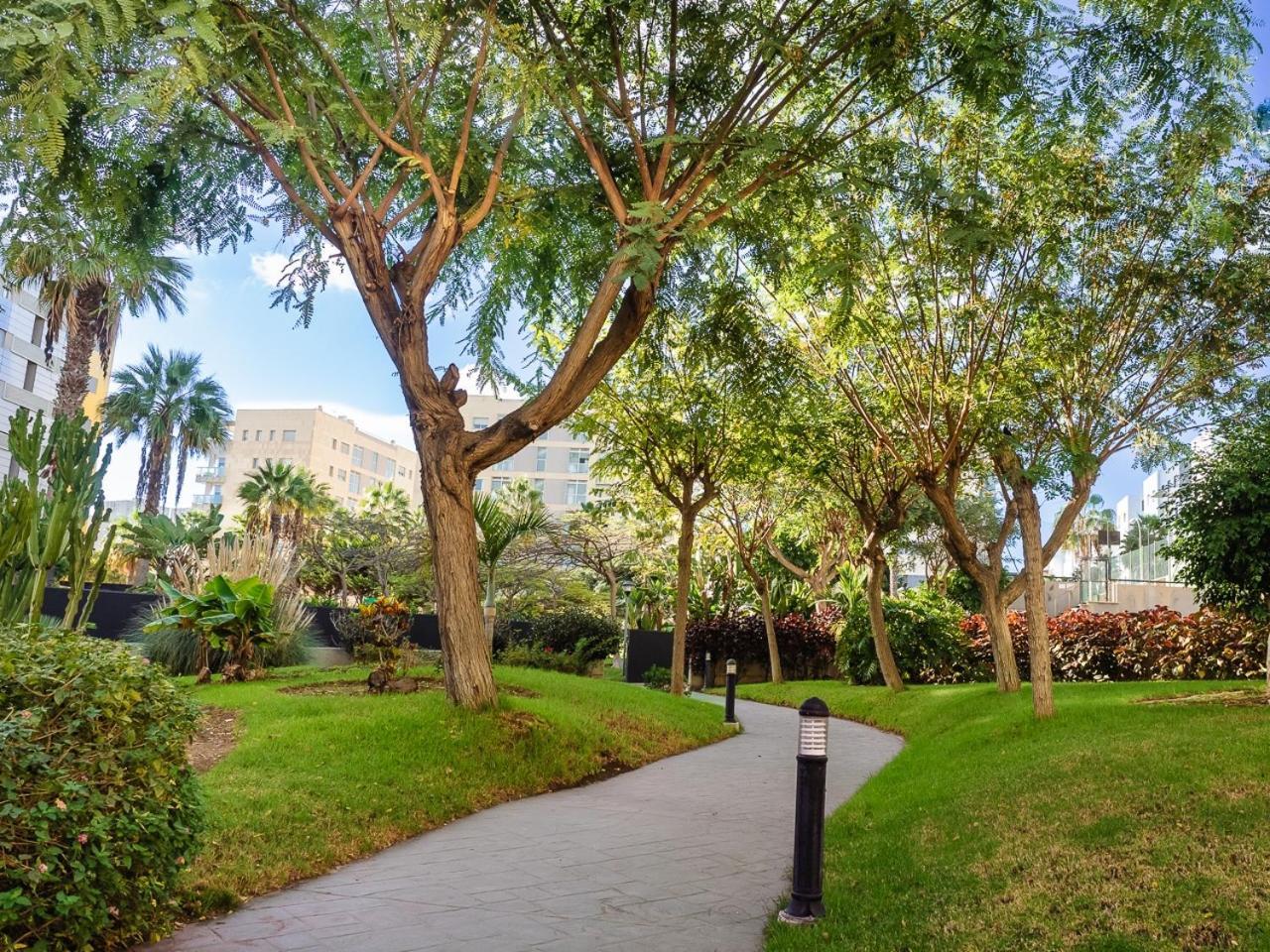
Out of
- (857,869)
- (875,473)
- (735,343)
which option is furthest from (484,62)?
(875,473)

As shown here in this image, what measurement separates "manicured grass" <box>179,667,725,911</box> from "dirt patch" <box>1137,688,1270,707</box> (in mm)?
6105

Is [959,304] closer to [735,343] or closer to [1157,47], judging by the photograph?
[735,343]

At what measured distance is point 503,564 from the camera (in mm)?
27172

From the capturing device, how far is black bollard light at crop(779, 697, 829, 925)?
543 cm

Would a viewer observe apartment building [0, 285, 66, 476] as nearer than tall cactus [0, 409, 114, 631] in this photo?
No

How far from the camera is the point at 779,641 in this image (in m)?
27.5

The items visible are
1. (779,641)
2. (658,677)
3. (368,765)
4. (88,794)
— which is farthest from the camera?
(779,641)

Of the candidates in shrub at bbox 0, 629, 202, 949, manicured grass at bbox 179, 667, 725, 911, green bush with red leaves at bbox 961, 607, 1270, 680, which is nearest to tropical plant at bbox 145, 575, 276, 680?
manicured grass at bbox 179, 667, 725, 911

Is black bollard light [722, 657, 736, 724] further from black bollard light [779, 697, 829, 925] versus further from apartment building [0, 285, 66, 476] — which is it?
apartment building [0, 285, 66, 476]

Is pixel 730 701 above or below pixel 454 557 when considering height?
below

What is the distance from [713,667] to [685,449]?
491 inches

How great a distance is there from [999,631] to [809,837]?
11127mm

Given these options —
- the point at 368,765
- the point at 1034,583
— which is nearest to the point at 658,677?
the point at 1034,583

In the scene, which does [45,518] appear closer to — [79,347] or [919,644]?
[919,644]
